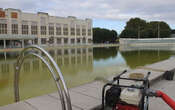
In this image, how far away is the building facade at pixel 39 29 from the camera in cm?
3653

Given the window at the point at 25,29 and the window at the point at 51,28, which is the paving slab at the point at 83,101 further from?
the window at the point at 51,28

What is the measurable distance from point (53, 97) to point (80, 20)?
176 feet

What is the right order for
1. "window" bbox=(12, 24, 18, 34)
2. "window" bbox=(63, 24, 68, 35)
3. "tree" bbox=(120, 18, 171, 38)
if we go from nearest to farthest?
"window" bbox=(12, 24, 18, 34)
"window" bbox=(63, 24, 68, 35)
"tree" bbox=(120, 18, 171, 38)

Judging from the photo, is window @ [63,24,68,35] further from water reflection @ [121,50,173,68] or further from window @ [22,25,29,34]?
water reflection @ [121,50,173,68]

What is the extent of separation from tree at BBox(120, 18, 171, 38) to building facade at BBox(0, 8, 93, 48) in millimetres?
15285

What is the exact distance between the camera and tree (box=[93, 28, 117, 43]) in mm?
60562

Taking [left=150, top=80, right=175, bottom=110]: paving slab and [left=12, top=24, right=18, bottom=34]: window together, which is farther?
[left=12, top=24, right=18, bottom=34]: window

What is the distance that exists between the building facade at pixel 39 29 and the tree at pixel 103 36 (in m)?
4.47

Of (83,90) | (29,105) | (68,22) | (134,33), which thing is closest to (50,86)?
(83,90)

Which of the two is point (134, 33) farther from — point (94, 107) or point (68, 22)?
point (94, 107)

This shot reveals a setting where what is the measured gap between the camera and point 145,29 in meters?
57.3

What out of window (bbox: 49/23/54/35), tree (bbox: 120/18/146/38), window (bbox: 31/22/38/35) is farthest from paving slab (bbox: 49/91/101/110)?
tree (bbox: 120/18/146/38)

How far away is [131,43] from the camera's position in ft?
169

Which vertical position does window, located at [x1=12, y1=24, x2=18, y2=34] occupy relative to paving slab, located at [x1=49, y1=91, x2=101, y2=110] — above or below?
above
